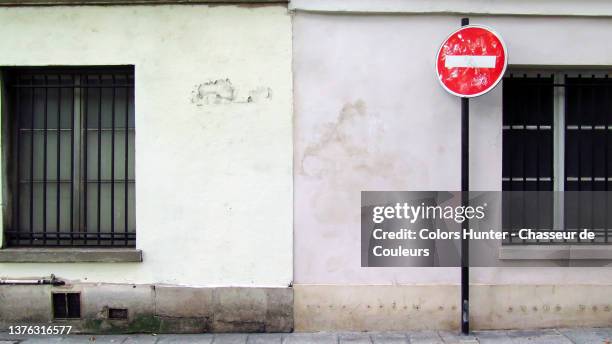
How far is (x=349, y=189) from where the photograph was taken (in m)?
5.77

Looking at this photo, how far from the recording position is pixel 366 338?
558 centimetres

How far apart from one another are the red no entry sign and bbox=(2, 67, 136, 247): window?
3.58 metres

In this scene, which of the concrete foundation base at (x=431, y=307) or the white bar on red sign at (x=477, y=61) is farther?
the concrete foundation base at (x=431, y=307)

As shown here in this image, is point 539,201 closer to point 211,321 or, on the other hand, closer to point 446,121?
point 446,121

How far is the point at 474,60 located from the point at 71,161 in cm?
462

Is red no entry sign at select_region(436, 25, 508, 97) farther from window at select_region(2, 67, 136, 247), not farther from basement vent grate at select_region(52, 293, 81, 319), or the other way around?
basement vent grate at select_region(52, 293, 81, 319)

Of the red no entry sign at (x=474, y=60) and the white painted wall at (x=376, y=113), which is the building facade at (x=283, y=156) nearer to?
the white painted wall at (x=376, y=113)

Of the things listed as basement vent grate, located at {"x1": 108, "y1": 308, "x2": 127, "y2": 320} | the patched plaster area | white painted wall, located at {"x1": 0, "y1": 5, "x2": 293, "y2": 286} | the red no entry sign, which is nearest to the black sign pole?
the red no entry sign

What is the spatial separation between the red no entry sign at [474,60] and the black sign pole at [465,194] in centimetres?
13

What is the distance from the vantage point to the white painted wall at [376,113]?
5727 mm

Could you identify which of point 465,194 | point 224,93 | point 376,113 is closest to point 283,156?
point 224,93

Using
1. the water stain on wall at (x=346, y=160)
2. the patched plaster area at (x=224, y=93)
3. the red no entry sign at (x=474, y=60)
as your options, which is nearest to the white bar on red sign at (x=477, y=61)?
the red no entry sign at (x=474, y=60)

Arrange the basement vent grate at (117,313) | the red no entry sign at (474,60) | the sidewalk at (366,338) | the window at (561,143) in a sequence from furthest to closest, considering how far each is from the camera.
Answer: the window at (561,143), the basement vent grate at (117,313), the sidewalk at (366,338), the red no entry sign at (474,60)

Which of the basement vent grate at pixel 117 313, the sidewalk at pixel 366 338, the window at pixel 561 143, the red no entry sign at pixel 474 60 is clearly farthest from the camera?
the window at pixel 561 143
